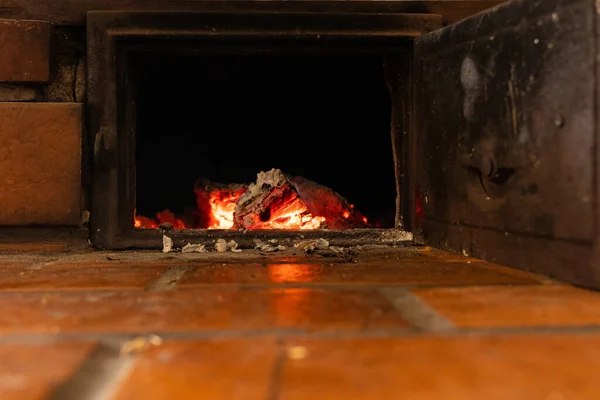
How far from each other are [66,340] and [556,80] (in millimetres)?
933

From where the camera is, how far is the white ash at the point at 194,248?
1347 millimetres

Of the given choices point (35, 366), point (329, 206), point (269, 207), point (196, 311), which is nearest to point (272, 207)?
point (269, 207)

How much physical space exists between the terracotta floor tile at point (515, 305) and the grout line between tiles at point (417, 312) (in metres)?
0.01

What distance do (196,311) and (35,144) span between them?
2.99 feet

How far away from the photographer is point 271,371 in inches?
19.7

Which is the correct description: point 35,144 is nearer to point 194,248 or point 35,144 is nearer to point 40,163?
point 40,163

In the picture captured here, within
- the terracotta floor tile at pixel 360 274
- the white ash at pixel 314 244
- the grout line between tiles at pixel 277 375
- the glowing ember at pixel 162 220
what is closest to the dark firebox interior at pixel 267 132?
the glowing ember at pixel 162 220

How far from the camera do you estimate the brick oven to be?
92 cm

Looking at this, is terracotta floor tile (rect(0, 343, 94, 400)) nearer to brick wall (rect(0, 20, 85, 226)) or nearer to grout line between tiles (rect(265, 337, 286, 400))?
grout line between tiles (rect(265, 337, 286, 400))

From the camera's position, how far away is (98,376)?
0.50m

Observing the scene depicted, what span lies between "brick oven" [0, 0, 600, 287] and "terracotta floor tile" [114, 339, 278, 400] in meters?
0.66

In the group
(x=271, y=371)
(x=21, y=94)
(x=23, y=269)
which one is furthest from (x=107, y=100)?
(x=271, y=371)

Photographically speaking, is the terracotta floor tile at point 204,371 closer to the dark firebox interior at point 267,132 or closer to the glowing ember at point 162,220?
the glowing ember at point 162,220

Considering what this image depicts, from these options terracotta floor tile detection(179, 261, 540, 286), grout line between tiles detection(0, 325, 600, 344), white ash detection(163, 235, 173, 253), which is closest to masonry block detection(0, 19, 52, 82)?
white ash detection(163, 235, 173, 253)
